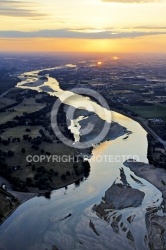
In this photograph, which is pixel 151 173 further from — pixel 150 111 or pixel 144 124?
pixel 150 111

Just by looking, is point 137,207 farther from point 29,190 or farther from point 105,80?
point 105,80

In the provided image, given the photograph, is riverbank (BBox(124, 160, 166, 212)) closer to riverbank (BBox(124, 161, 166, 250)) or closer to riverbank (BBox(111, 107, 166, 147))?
riverbank (BBox(124, 161, 166, 250))

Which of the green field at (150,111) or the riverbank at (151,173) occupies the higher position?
the green field at (150,111)

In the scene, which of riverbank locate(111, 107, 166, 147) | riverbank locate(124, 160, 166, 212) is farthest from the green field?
riverbank locate(124, 160, 166, 212)

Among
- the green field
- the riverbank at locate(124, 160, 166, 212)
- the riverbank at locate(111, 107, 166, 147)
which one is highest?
the green field

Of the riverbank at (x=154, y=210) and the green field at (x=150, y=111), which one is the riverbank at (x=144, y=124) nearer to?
the green field at (x=150, y=111)

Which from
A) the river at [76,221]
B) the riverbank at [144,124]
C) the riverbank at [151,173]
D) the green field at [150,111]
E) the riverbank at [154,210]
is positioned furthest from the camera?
the green field at [150,111]

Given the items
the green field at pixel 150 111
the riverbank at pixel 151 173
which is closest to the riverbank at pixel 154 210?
the riverbank at pixel 151 173
